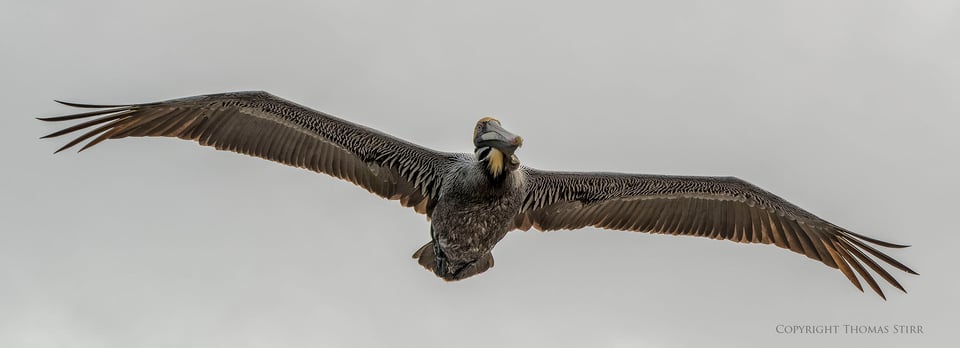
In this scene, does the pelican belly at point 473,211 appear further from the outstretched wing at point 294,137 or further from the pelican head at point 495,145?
the outstretched wing at point 294,137

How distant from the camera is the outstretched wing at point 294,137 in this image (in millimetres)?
14664

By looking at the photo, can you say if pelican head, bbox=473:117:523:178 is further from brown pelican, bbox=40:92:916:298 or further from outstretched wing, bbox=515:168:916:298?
outstretched wing, bbox=515:168:916:298

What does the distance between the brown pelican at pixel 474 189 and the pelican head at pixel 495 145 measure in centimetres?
2

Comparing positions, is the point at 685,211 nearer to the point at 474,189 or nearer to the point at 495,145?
the point at 474,189

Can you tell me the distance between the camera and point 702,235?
52.7 ft

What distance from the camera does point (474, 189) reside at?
13719mm

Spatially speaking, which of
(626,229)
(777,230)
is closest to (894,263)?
(777,230)

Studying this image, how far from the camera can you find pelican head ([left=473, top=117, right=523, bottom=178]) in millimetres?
12352

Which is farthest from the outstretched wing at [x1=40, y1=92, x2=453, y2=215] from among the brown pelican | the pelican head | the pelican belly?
the pelican head

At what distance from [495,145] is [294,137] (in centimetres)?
389

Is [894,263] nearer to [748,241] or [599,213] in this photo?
[748,241]

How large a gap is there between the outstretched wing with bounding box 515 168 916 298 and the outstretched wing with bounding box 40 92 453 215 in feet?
4.93

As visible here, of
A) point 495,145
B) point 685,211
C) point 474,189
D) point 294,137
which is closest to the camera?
point 495,145

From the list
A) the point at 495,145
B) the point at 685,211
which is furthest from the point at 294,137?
the point at 685,211
